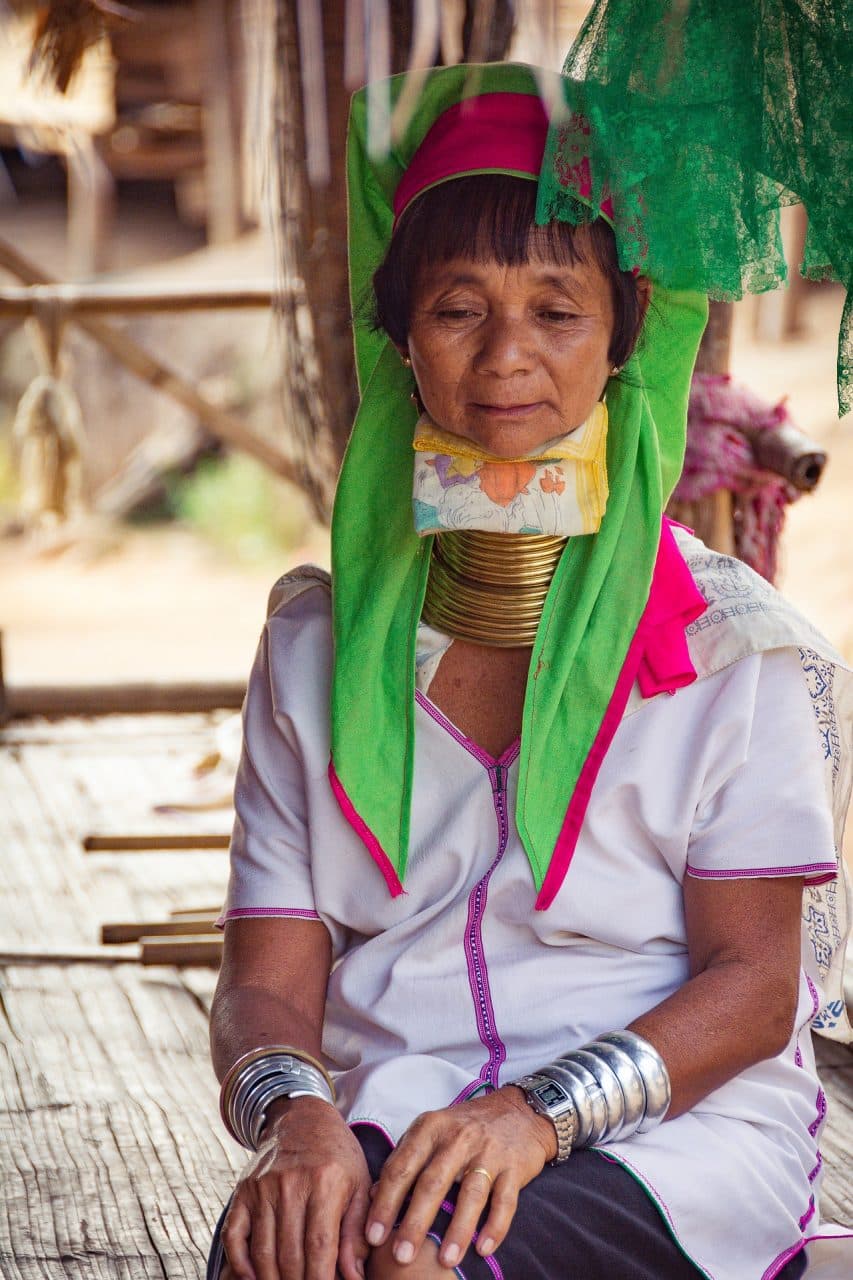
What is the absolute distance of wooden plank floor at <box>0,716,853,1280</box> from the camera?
2357 millimetres

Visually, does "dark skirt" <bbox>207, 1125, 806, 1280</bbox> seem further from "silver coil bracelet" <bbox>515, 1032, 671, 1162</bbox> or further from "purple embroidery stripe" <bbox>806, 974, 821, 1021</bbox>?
"purple embroidery stripe" <bbox>806, 974, 821, 1021</bbox>

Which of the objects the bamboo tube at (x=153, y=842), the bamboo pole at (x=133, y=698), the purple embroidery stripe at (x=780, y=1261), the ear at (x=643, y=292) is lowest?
the bamboo pole at (x=133, y=698)

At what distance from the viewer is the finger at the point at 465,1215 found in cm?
149

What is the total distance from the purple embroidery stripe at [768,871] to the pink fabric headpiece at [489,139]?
824mm

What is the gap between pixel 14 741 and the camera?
5219 mm

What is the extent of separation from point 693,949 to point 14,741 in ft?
12.7

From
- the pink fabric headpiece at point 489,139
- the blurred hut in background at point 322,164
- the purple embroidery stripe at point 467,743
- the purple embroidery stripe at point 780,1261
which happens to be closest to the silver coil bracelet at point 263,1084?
the purple embroidery stripe at point 467,743

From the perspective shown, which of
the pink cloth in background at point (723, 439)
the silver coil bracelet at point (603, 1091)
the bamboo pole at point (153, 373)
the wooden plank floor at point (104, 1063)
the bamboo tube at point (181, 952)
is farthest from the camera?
the bamboo pole at point (153, 373)

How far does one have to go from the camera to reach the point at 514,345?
1756mm

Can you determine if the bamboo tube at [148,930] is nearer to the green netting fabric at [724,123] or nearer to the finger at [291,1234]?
the finger at [291,1234]

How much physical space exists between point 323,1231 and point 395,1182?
0.29 feet

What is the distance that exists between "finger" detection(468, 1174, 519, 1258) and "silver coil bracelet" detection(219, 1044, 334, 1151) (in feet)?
0.79

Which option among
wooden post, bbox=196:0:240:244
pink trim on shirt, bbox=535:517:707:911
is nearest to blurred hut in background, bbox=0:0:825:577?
pink trim on shirt, bbox=535:517:707:911

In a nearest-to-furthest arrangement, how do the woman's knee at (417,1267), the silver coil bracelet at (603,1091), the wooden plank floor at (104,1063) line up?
the woman's knee at (417,1267)
the silver coil bracelet at (603,1091)
the wooden plank floor at (104,1063)
